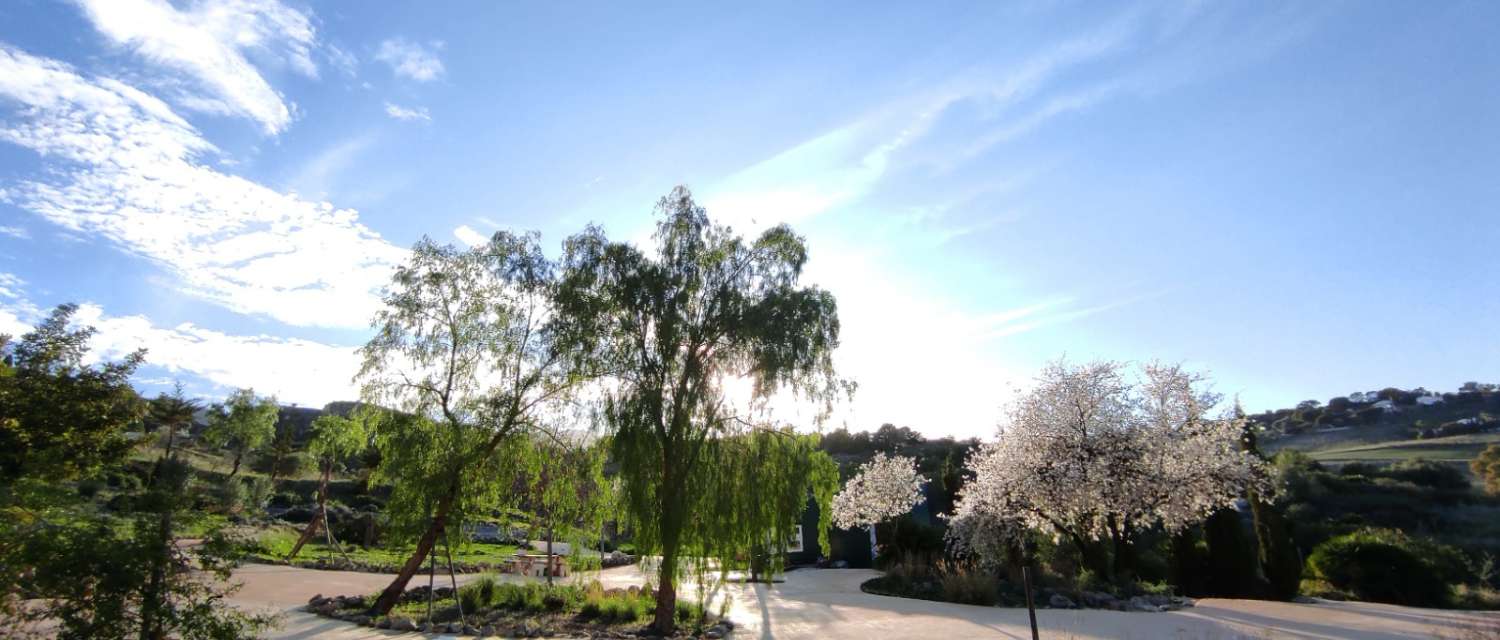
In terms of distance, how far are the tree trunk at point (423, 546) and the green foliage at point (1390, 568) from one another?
18.8 m

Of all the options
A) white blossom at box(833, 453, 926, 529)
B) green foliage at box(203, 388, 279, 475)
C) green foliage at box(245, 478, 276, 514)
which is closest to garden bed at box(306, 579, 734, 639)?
white blossom at box(833, 453, 926, 529)

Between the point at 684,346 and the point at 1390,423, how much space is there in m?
72.7

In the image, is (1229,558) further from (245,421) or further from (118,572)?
(245,421)

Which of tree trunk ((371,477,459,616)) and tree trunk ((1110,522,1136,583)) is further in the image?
tree trunk ((1110,522,1136,583))

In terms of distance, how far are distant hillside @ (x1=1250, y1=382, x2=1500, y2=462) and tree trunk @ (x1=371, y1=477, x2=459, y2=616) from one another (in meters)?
41.8

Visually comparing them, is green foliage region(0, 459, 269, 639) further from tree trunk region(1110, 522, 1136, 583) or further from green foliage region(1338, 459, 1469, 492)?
green foliage region(1338, 459, 1469, 492)

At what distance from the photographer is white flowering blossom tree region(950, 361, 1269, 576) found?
45.8 ft

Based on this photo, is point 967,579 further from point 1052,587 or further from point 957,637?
point 957,637

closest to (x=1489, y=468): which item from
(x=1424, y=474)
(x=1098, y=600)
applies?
(x=1424, y=474)

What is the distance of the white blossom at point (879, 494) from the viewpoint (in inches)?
826

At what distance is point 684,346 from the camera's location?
37.3ft

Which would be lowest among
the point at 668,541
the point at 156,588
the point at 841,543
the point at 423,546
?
the point at 841,543

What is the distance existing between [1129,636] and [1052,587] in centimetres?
489

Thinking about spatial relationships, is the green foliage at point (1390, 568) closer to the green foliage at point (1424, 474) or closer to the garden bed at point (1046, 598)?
the garden bed at point (1046, 598)
